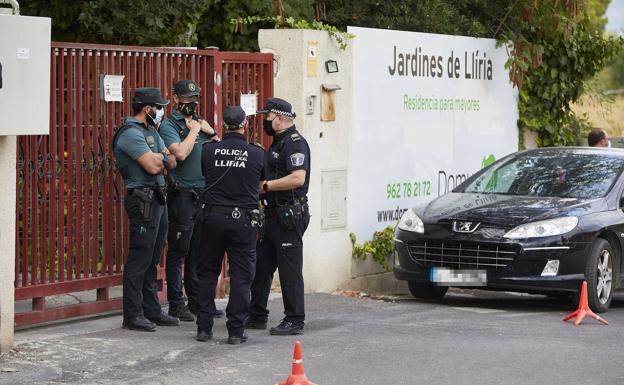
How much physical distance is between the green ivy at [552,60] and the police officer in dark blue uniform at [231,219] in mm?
7872

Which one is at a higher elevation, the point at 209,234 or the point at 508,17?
the point at 508,17

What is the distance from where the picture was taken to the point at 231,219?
927 centimetres

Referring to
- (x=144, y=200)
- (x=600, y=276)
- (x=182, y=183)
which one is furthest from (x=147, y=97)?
(x=600, y=276)

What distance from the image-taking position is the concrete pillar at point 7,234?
339 inches

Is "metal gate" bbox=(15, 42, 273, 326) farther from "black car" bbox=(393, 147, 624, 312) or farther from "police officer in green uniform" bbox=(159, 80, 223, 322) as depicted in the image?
"black car" bbox=(393, 147, 624, 312)

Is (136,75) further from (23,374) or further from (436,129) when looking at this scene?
(436,129)

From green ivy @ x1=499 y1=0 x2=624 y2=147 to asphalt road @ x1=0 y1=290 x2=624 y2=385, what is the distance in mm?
6345

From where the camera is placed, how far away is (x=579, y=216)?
11.7 metres

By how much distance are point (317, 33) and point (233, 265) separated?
3807 mm

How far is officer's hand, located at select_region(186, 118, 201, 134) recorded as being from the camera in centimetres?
1016

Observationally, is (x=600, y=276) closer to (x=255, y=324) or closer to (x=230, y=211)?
(x=255, y=324)

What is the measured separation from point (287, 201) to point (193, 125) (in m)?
→ 1.04

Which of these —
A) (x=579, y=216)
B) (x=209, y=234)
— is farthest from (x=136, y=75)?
(x=579, y=216)

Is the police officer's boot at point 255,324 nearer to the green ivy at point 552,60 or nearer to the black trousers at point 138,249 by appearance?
the black trousers at point 138,249
